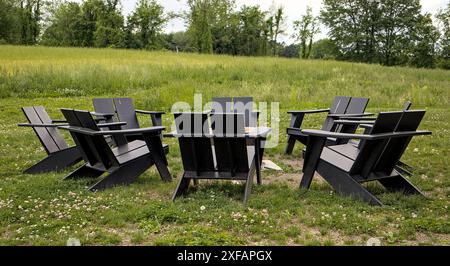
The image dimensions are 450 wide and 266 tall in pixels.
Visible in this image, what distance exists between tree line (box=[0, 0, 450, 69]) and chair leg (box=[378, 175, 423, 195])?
43.0 m

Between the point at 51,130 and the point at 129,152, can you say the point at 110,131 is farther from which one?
the point at 51,130

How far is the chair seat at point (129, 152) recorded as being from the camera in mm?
5489

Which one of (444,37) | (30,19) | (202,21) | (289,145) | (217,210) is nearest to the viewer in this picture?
(217,210)

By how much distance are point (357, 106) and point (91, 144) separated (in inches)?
173

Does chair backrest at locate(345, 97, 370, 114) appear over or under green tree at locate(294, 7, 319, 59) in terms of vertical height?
under

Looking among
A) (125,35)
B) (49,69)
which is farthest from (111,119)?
(125,35)

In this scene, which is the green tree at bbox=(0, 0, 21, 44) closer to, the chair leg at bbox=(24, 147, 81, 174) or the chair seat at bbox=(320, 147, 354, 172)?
the chair leg at bbox=(24, 147, 81, 174)

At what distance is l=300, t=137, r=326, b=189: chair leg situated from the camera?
16.4 ft

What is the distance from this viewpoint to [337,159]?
16.9 feet

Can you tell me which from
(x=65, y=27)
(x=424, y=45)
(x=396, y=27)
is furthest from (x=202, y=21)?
(x=424, y=45)

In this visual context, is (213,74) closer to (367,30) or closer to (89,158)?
(89,158)

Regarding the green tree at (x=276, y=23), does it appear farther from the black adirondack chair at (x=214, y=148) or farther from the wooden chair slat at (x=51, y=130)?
the black adirondack chair at (x=214, y=148)

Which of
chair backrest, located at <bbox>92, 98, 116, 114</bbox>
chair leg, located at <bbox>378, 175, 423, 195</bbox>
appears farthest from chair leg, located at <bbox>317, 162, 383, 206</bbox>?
chair backrest, located at <bbox>92, 98, 116, 114</bbox>
